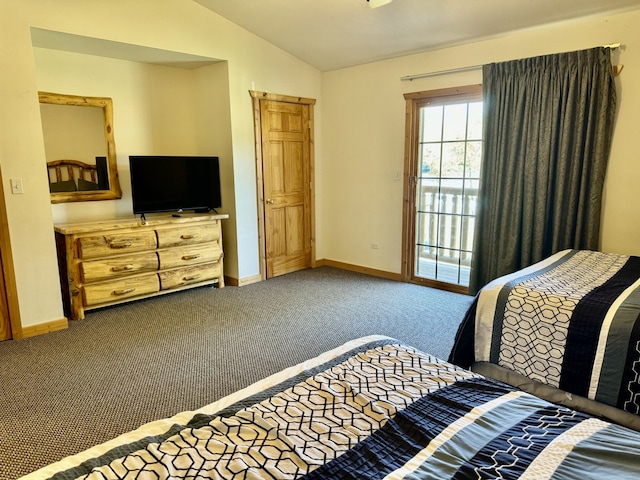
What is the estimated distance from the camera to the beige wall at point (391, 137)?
336cm

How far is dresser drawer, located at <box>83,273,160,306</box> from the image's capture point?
3.87m

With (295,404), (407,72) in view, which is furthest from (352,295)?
(295,404)

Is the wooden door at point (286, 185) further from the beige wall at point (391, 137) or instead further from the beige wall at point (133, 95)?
the beige wall at point (391, 137)

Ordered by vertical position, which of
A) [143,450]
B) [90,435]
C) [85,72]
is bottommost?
[90,435]

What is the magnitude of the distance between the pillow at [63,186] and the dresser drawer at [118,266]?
2.83ft

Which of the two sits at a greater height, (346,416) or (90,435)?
(346,416)

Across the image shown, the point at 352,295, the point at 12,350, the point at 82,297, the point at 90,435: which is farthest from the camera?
the point at 352,295

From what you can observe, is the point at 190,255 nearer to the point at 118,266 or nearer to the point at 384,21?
the point at 118,266

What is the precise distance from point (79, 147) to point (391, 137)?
3304 mm

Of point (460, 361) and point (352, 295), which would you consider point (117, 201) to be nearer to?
point (352, 295)

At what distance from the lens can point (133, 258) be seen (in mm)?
4074

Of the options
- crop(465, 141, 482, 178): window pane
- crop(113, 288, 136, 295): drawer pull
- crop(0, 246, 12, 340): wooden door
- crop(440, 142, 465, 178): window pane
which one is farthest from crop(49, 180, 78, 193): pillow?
crop(465, 141, 482, 178): window pane

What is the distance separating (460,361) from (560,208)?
1.87 m

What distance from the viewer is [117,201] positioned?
450 centimetres
